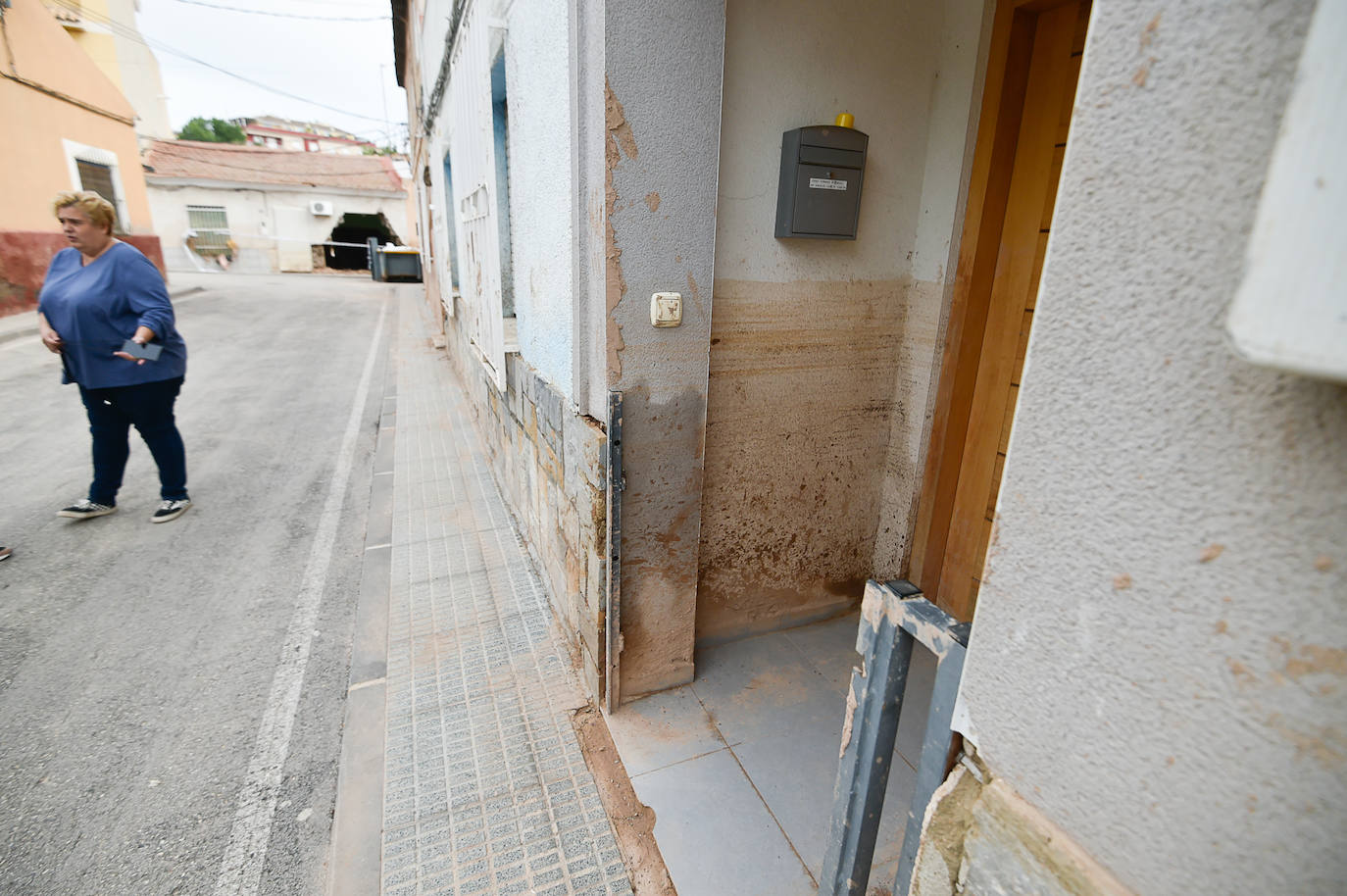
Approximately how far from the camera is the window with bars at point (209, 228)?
957 inches

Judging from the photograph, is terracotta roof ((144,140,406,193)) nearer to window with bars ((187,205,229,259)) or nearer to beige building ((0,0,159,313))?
window with bars ((187,205,229,259))

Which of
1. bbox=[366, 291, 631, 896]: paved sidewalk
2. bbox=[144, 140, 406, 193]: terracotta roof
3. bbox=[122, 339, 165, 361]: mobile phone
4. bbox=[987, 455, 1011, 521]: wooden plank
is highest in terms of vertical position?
bbox=[144, 140, 406, 193]: terracotta roof

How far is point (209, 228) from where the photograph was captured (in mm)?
24594

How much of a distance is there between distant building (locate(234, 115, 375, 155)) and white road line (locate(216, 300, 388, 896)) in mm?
57047

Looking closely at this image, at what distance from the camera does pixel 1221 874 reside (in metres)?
0.62

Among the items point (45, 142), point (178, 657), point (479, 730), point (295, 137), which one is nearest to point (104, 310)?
point (178, 657)

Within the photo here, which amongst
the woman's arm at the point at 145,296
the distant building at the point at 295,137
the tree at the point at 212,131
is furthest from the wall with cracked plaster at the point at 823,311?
the tree at the point at 212,131

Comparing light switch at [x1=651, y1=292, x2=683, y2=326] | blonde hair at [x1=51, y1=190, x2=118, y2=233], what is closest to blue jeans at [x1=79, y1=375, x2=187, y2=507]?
blonde hair at [x1=51, y1=190, x2=118, y2=233]

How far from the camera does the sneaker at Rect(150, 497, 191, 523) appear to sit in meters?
4.41

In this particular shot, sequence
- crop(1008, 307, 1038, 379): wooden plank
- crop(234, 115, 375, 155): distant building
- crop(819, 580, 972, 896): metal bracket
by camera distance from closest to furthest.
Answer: crop(819, 580, 972, 896): metal bracket → crop(1008, 307, 1038, 379): wooden plank → crop(234, 115, 375, 155): distant building

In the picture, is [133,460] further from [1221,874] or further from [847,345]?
[1221,874]

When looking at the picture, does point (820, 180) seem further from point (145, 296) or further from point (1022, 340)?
point (145, 296)

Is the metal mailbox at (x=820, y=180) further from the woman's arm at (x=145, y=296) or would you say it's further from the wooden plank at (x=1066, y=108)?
the woman's arm at (x=145, y=296)

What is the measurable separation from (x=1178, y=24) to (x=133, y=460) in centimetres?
725
